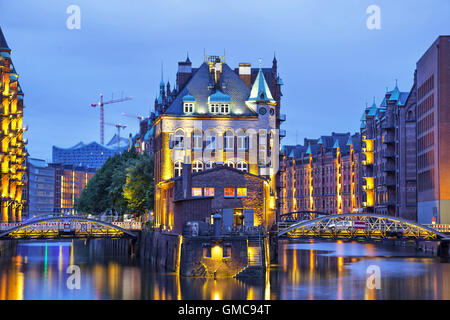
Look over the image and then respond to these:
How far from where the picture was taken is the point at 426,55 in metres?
124

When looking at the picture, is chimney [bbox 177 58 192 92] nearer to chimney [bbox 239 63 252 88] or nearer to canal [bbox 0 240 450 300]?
chimney [bbox 239 63 252 88]

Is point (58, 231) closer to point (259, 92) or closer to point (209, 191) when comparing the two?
point (209, 191)

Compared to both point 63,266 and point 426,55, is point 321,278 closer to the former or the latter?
point 63,266

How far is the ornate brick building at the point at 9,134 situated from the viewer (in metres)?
124

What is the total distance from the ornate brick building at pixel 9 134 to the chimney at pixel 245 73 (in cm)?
3382

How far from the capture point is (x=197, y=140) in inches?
3895

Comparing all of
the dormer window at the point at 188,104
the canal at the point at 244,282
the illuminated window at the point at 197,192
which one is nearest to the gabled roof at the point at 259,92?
the dormer window at the point at 188,104

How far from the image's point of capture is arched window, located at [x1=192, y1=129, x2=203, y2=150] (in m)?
98.9

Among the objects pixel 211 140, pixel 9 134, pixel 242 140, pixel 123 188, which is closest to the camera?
pixel 211 140

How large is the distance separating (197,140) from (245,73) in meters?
13.7

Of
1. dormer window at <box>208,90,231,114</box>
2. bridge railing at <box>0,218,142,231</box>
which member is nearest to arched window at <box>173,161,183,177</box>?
dormer window at <box>208,90,231,114</box>

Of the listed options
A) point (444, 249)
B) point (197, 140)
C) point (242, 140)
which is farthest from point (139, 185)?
point (444, 249)
